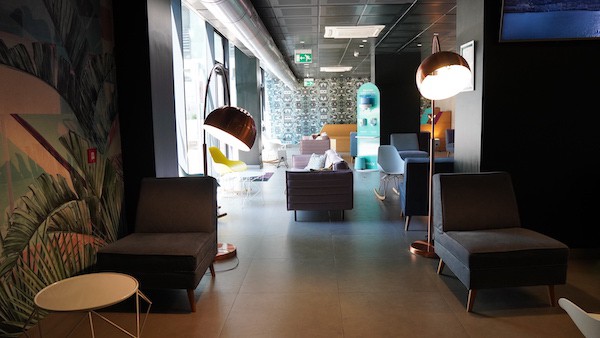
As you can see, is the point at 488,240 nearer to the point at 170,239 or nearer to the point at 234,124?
the point at 234,124

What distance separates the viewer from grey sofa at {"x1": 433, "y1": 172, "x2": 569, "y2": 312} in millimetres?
3279

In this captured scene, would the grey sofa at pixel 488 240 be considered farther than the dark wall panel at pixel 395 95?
No

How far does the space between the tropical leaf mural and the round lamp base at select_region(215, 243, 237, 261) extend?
41.5 inches

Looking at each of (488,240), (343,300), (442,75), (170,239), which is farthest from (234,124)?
(488,240)

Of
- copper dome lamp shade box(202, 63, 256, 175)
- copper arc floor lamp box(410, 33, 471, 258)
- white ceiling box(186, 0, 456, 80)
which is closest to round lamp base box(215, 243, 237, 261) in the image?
copper dome lamp shade box(202, 63, 256, 175)

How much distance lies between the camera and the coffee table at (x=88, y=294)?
229 cm

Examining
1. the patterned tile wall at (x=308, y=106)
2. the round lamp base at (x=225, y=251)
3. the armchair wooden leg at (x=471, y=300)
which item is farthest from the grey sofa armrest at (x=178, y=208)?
the patterned tile wall at (x=308, y=106)

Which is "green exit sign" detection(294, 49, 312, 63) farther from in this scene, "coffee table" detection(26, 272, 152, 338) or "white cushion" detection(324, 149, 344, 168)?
"coffee table" detection(26, 272, 152, 338)

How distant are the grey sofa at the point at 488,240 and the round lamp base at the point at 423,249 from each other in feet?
1.47

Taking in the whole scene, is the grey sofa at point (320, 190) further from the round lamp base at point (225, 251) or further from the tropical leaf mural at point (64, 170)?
the tropical leaf mural at point (64, 170)

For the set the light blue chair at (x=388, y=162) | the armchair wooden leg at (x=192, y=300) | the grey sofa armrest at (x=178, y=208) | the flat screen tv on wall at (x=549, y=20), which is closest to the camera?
the armchair wooden leg at (x=192, y=300)

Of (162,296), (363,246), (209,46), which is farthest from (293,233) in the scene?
(209,46)

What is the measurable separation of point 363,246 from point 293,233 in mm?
1053

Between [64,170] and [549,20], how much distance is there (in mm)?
4499
